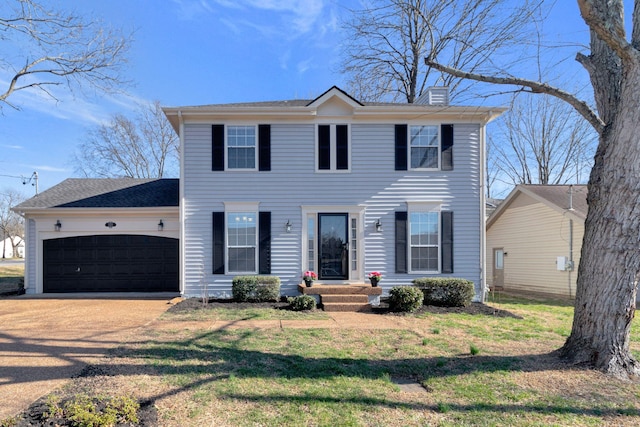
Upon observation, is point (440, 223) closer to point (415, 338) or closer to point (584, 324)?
point (415, 338)

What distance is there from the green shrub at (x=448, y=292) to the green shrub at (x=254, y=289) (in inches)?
165

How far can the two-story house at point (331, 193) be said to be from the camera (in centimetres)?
1090

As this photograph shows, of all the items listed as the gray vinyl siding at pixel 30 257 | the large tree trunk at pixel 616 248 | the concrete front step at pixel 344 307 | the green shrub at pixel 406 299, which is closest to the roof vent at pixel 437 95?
the green shrub at pixel 406 299

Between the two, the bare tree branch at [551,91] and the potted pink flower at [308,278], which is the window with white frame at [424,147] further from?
the bare tree branch at [551,91]

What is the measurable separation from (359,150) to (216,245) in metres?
5.06

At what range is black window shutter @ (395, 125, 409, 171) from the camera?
11.1 metres

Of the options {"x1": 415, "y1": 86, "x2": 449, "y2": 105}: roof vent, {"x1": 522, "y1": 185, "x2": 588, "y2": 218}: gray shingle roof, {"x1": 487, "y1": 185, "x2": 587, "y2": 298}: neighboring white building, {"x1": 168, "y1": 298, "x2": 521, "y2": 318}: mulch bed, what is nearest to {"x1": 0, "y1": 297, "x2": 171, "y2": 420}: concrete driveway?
{"x1": 168, "y1": 298, "x2": 521, "y2": 318}: mulch bed

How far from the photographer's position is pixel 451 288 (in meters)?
10.1

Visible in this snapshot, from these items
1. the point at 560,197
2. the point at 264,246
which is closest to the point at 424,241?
the point at 264,246

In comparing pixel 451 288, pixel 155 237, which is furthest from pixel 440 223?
pixel 155 237

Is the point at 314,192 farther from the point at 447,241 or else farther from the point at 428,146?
the point at 447,241

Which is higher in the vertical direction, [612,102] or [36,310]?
[612,102]

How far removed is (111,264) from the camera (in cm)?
1218

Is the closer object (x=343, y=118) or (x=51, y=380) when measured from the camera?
(x=51, y=380)
